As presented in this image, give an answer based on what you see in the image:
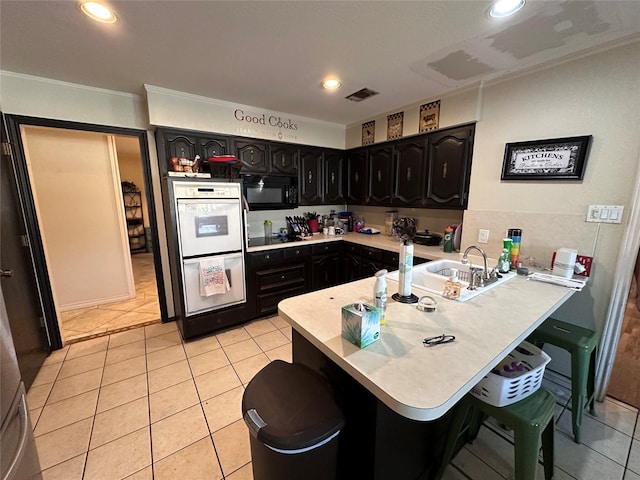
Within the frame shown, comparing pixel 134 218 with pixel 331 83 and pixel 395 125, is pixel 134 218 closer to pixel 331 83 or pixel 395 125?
pixel 331 83

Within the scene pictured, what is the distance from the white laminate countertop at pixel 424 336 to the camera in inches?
31.2

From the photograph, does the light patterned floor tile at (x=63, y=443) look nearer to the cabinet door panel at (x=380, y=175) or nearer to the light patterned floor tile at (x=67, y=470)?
the light patterned floor tile at (x=67, y=470)

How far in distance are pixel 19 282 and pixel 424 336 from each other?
9.87ft

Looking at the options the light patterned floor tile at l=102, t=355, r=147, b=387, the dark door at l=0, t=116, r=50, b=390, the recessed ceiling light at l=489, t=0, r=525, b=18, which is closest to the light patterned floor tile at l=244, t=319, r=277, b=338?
the light patterned floor tile at l=102, t=355, r=147, b=387

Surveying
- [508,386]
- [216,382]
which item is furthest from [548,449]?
[216,382]

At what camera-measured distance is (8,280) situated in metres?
1.94

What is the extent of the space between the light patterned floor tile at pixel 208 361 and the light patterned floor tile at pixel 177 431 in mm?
423

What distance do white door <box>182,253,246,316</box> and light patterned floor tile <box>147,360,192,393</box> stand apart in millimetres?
480

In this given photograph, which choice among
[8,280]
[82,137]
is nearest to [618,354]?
[8,280]

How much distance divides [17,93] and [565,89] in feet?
13.9

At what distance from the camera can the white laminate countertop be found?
79cm

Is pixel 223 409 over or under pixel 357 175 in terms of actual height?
under

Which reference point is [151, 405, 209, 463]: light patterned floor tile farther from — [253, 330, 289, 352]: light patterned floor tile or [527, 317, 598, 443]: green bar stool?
[527, 317, 598, 443]: green bar stool

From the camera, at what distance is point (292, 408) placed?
97cm
